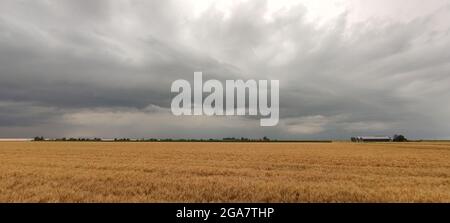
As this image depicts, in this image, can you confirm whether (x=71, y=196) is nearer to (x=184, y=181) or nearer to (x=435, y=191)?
(x=184, y=181)

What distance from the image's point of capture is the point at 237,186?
12.7 meters

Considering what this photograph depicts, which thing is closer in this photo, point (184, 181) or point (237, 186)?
point (237, 186)
